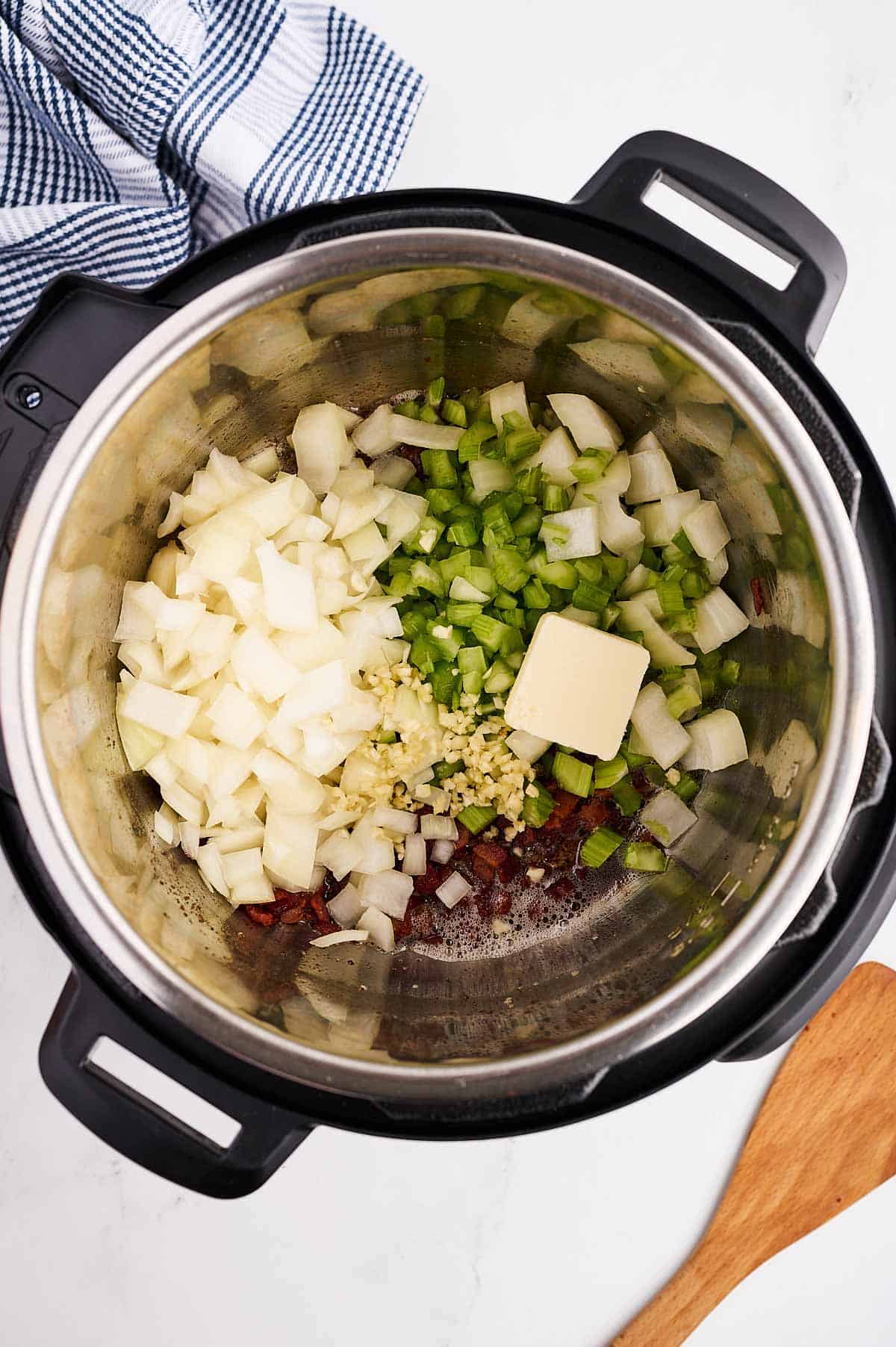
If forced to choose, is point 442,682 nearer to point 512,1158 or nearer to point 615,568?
point 615,568

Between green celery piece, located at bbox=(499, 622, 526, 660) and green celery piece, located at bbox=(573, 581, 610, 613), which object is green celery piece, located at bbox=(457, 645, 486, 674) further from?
green celery piece, located at bbox=(573, 581, 610, 613)

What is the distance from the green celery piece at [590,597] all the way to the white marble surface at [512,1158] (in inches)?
18.6

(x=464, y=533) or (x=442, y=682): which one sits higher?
(x=464, y=533)

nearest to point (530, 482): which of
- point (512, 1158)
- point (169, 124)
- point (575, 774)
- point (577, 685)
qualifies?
point (577, 685)

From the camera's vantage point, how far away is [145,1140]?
0.87 meters

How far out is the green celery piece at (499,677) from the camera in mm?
1079

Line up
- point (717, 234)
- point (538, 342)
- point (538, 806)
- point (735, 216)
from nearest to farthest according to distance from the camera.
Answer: point (735, 216) < point (538, 342) < point (538, 806) < point (717, 234)

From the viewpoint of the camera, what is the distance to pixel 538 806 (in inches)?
43.3

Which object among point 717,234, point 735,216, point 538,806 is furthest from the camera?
point 717,234

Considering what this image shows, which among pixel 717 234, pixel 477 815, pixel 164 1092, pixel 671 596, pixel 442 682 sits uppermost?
pixel 717 234

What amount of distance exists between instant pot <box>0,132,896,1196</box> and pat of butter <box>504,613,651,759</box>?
0.16m

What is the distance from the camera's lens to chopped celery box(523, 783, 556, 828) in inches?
43.3

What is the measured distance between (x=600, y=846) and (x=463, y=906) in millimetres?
186

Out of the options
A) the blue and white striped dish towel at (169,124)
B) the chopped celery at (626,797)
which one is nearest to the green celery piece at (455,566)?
the chopped celery at (626,797)
